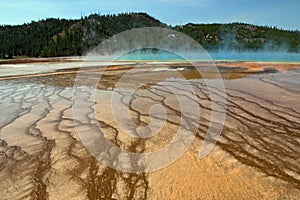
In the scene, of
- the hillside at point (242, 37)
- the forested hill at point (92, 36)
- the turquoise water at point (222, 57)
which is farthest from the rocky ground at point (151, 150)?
the hillside at point (242, 37)

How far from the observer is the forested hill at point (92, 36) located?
71375mm

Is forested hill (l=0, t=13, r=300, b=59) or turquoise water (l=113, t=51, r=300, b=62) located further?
forested hill (l=0, t=13, r=300, b=59)

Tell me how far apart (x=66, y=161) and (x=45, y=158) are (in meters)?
0.38

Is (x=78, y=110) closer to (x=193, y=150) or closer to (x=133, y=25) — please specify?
(x=193, y=150)

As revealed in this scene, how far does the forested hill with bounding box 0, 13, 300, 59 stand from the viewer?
71.4m

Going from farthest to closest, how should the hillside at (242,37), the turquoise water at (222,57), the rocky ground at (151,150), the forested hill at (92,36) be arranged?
the hillside at (242,37)
the forested hill at (92,36)
the turquoise water at (222,57)
the rocky ground at (151,150)

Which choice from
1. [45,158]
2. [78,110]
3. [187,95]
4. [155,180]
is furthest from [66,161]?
[187,95]

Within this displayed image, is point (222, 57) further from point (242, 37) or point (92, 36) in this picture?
point (242, 37)

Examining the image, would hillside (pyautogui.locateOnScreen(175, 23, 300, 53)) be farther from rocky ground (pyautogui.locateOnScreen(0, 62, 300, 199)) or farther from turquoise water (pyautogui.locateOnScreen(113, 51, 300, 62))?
rocky ground (pyautogui.locateOnScreen(0, 62, 300, 199))

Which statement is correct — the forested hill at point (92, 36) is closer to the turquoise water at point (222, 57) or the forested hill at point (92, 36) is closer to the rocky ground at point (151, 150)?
the turquoise water at point (222, 57)

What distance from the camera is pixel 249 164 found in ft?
12.3

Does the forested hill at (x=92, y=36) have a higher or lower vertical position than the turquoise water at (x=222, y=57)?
higher

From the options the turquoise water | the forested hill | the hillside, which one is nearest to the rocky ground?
the turquoise water

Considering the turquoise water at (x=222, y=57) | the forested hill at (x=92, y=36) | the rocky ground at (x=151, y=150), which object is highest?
the forested hill at (x=92, y=36)
